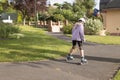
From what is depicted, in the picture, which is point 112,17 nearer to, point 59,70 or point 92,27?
point 92,27

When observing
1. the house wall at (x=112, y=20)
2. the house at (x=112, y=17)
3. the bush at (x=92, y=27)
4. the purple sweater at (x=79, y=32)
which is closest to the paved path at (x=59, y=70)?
the purple sweater at (x=79, y=32)

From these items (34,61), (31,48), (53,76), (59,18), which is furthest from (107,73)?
(59,18)

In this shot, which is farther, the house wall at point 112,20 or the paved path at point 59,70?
the house wall at point 112,20

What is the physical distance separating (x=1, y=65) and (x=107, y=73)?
10.8 ft

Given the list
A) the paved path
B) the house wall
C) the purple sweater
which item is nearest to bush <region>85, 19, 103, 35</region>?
the house wall

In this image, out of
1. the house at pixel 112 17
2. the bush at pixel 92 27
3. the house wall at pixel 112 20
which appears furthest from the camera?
the house wall at pixel 112 20

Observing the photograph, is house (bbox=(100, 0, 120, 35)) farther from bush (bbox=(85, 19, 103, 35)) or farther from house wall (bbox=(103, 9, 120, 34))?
bush (bbox=(85, 19, 103, 35))

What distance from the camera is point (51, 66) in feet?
37.3

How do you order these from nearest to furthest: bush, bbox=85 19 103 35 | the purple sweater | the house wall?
the purple sweater
bush, bbox=85 19 103 35
the house wall

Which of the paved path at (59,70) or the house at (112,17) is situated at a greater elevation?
the house at (112,17)

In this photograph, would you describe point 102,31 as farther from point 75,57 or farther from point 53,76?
point 53,76

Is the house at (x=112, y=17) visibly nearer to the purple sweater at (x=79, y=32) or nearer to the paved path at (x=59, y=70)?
the paved path at (x=59, y=70)

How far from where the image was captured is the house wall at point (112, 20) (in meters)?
33.8

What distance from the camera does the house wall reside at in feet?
111
